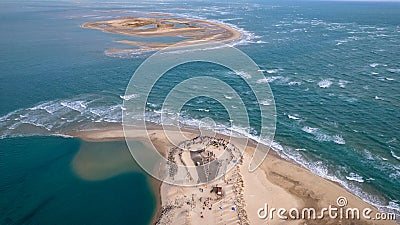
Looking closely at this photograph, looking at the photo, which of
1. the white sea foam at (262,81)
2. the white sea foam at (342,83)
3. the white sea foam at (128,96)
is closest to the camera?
the white sea foam at (128,96)

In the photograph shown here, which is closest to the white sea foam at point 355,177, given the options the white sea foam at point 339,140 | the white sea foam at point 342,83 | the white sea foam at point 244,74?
the white sea foam at point 339,140

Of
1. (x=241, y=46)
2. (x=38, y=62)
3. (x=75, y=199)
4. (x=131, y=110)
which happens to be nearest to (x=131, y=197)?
(x=75, y=199)

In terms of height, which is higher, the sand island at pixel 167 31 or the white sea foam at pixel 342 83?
the sand island at pixel 167 31

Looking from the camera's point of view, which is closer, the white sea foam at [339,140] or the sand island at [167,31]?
the white sea foam at [339,140]

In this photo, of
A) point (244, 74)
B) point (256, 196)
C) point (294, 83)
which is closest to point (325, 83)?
point (294, 83)

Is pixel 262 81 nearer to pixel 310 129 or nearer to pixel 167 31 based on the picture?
pixel 310 129

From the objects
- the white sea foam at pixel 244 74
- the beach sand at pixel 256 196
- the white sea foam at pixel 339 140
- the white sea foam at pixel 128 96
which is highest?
the white sea foam at pixel 244 74

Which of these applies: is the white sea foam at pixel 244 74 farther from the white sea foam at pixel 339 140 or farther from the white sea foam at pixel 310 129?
the white sea foam at pixel 339 140

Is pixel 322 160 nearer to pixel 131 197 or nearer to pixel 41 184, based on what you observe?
pixel 131 197

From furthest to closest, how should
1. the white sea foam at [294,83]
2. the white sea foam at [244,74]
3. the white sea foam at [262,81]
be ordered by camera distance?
1. the white sea foam at [244,74]
2. the white sea foam at [262,81]
3. the white sea foam at [294,83]
